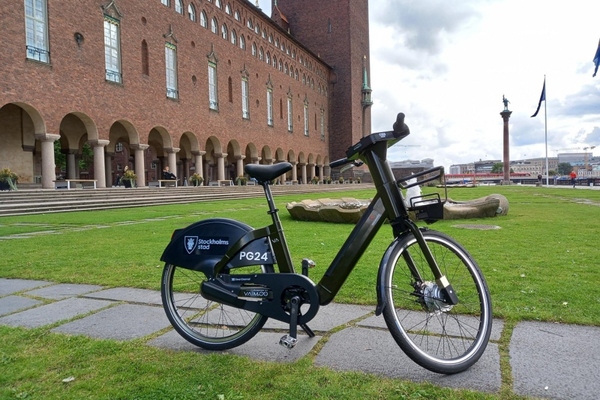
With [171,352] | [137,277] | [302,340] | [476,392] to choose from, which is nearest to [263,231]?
[302,340]

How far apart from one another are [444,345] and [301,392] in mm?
916

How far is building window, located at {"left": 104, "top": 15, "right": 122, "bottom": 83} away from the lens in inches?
1037

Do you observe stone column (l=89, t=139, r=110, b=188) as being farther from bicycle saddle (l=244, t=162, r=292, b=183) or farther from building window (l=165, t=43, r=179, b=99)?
bicycle saddle (l=244, t=162, r=292, b=183)

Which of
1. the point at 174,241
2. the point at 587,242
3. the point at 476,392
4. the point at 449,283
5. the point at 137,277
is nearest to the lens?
the point at 476,392

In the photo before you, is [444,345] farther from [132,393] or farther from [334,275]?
[132,393]

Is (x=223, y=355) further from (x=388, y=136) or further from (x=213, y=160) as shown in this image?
(x=213, y=160)

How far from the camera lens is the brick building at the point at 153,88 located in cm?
2233

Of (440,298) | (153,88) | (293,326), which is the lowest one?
(293,326)

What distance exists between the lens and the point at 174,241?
9.37 feet

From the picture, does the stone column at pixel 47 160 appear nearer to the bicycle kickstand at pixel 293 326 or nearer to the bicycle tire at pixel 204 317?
the bicycle tire at pixel 204 317

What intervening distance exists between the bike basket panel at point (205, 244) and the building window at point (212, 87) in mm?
34983

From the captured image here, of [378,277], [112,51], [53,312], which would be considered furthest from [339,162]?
[112,51]

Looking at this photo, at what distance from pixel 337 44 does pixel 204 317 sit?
64.4 metres

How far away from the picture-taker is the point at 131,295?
3.91 m
